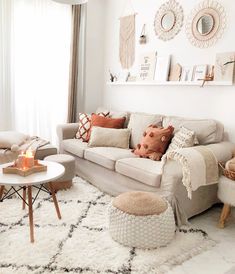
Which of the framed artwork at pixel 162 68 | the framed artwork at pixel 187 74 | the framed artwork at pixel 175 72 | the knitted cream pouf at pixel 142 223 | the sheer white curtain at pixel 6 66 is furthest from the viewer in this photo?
the sheer white curtain at pixel 6 66

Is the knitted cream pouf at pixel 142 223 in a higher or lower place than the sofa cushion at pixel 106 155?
lower

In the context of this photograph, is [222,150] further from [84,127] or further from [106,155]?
[84,127]

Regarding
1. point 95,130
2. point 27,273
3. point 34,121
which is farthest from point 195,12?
point 27,273

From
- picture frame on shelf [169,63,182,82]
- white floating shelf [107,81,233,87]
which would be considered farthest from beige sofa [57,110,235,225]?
picture frame on shelf [169,63,182,82]

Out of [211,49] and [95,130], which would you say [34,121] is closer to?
[95,130]

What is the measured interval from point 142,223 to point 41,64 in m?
2.98

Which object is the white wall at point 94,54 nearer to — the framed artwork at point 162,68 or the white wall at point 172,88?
the white wall at point 172,88

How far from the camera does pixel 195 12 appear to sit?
3.06 meters

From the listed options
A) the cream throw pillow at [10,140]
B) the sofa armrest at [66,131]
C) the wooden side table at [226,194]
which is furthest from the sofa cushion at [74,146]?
the wooden side table at [226,194]

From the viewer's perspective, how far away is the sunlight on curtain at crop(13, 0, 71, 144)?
12.7 ft

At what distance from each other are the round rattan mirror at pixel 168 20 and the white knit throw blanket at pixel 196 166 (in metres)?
1.66

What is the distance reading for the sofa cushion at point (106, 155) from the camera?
2.87m

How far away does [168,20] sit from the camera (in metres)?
3.37

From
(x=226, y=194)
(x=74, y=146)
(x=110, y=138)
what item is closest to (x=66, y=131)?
(x=74, y=146)
